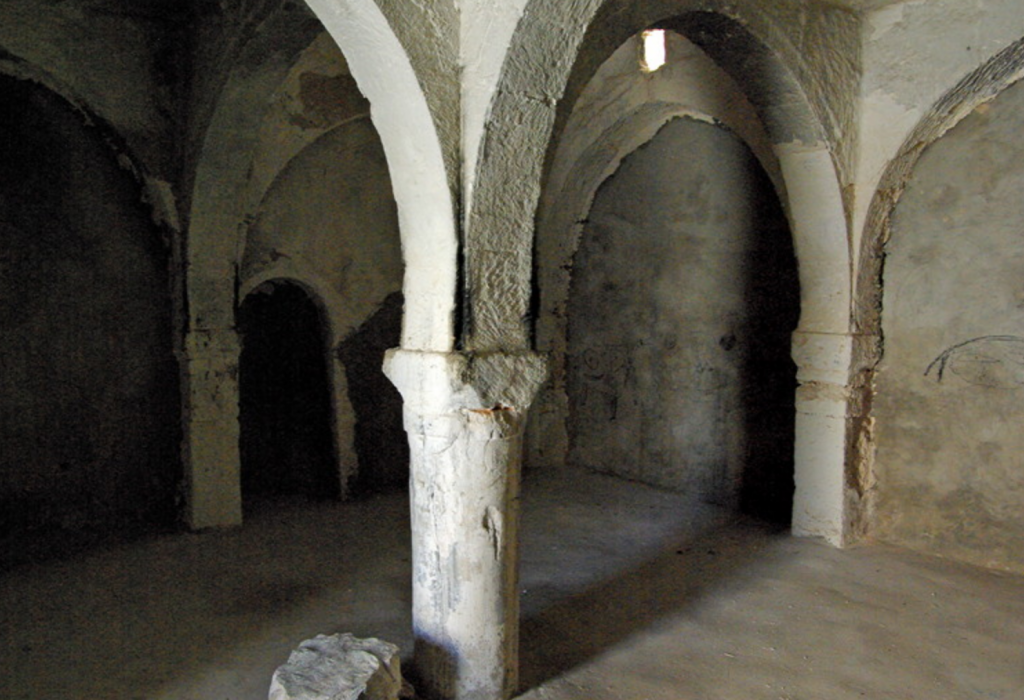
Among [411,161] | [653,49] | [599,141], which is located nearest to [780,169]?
[653,49]

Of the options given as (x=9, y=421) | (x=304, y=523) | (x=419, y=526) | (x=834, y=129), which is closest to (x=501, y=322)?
(x=419, y=526)

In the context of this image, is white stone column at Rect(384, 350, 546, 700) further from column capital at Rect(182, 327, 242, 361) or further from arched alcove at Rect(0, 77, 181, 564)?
arched alcove at Rect(0, 77, 181, 564)

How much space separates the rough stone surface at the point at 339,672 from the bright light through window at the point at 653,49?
488 centimetres

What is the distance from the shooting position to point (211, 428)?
17.9ft

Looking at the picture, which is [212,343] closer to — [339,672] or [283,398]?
[283,398]

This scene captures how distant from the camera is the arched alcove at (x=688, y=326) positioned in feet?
19.7

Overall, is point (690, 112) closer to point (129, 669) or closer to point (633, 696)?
point (633, 696)

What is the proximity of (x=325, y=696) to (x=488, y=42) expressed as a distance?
8.06 feet

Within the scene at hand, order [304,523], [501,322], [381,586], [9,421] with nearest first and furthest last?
1. [501,322]
2. [381,586]
3. [9,421]
4. [304,523]

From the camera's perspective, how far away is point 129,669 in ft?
11.6

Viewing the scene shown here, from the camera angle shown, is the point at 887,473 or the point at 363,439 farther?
the point at 363,439

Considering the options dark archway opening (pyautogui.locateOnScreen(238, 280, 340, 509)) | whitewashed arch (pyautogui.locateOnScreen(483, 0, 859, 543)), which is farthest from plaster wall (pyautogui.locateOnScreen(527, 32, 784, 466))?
dark archway opening (pyautogui.locateOnScreen(238, 280, 340, 509))

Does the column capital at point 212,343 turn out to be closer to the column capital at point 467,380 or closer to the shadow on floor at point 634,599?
the column capital at point 467,380

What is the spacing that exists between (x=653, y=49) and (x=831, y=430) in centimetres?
325
